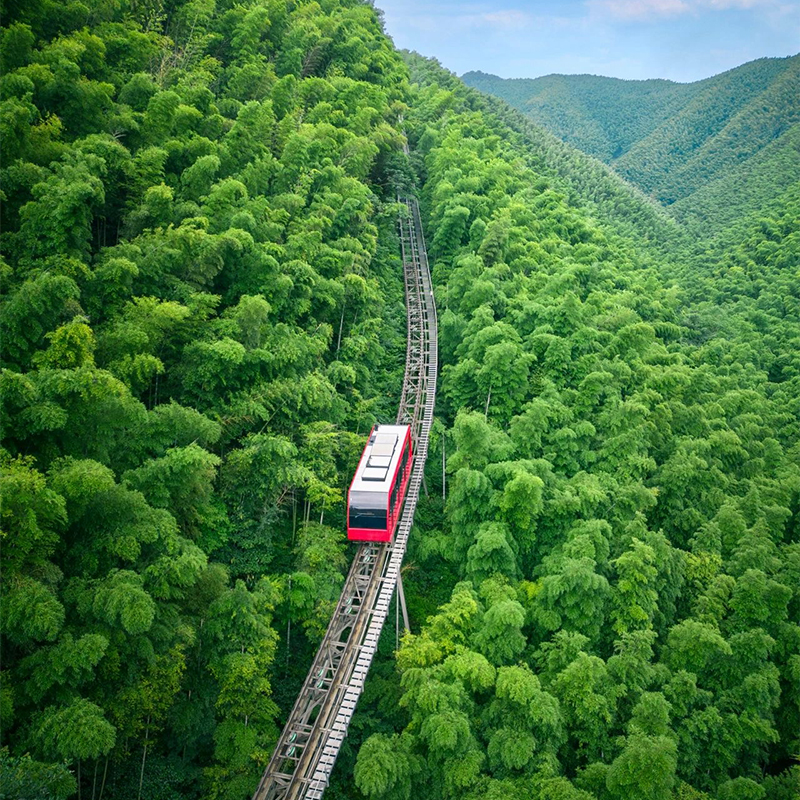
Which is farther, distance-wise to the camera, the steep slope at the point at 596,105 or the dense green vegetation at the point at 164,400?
the steep slope at the point at 596,105

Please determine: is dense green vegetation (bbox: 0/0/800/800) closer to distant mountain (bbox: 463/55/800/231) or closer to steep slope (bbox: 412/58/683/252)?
steep slope (bbox: 412/58/683/252)

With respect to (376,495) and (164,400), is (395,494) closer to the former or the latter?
(376,495)

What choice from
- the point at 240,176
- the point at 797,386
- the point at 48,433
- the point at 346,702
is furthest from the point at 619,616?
the point at 797,386

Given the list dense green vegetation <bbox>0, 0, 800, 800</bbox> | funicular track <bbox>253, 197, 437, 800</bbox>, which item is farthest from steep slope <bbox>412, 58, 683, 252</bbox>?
funicular track <bbox>253, 197, 437, 800</bbox>

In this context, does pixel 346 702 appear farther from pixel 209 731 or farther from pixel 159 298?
pixel 159 298

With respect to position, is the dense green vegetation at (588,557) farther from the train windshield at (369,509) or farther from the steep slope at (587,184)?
the steep slope at (587,184)

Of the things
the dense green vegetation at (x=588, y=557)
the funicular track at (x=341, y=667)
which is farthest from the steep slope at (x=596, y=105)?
the funicular track at (x=341, y=667)

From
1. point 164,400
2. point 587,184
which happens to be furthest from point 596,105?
point 164,400
